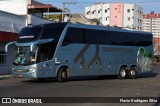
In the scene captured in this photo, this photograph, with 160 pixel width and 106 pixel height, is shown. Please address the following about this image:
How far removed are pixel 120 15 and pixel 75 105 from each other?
129101 millimetres

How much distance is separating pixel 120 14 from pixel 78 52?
376 ft

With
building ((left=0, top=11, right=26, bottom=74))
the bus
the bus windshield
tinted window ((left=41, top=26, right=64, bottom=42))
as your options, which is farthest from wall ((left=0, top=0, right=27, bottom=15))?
the bus windshield

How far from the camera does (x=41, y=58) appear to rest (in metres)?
25.4

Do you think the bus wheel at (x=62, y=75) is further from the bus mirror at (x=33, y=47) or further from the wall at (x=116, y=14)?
the wall at (x=116, y=14)

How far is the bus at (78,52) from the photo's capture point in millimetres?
25328

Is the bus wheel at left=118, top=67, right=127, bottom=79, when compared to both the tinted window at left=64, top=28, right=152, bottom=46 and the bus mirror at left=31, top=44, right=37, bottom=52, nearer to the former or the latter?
the tinted window at left=64, top=28, right=152, bottom=46

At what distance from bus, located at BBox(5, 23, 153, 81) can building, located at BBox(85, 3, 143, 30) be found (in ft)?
342

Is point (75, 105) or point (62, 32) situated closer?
point (75, 105)

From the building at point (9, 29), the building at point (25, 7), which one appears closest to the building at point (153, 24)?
the building at point (25, 7)

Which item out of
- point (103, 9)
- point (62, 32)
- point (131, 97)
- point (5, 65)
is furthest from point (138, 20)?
point (131, 97)

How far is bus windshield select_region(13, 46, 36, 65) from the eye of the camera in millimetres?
25111

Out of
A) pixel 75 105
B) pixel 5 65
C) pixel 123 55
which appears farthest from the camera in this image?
pixel 5 65

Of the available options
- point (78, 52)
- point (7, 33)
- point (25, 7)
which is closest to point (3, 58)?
point (7, 33)

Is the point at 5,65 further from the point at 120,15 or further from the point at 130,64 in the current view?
the point at 120,15
